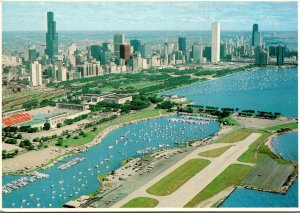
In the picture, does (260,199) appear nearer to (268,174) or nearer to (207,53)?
(268,174)

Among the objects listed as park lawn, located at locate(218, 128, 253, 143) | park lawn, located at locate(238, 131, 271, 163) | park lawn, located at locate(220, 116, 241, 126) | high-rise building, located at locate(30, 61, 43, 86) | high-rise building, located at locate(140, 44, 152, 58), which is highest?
high-rise building, located at locate(140, 44, 152, 58)

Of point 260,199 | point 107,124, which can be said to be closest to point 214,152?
point 260,199

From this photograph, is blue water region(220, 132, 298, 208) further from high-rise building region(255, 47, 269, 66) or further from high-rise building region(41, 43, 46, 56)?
high-rise building region(255, 47, 269, 66)

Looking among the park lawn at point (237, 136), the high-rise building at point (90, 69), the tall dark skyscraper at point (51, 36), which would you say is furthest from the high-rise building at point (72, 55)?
the park lawn at point (237, 136)

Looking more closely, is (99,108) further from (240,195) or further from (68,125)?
(240,195)

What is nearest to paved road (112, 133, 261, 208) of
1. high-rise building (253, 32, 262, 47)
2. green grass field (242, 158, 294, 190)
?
green grass field (242, 158, 294, 190)

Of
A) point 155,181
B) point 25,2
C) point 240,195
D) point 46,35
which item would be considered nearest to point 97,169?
point 155,181
